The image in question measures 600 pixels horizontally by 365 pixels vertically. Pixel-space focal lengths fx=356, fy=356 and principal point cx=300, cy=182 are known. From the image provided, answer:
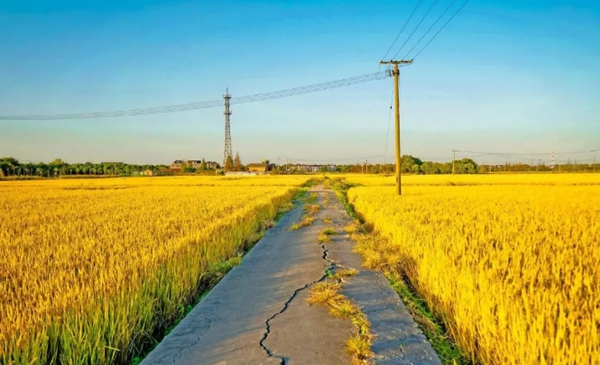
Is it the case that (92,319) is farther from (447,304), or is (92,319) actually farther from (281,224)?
(281,224)

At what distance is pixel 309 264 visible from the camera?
684 cm

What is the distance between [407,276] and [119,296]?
463cm

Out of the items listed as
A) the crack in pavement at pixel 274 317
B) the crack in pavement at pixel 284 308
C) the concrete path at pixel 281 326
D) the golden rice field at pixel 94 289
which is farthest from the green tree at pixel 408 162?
the crack in pavement at pixel 274 317

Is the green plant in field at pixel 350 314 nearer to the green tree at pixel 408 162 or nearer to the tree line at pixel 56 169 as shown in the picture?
the tree line at pixel 56 169

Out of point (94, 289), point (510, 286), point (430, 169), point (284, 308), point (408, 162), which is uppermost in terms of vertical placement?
point (408, 162)

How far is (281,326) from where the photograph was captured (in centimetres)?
391

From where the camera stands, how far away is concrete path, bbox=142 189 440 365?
3201 millimetres

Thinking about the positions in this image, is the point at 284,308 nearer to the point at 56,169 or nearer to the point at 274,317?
the point at 274,317

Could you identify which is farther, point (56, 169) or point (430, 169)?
point (430, 169)

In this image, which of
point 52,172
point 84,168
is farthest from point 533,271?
point 84,168

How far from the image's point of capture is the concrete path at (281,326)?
3201 mm

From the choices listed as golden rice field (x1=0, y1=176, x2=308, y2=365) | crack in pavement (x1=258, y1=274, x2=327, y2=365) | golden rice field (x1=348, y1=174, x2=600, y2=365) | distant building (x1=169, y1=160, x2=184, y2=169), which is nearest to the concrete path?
crack in pavement (x1=258, y1=274, x2=327, y2=365)

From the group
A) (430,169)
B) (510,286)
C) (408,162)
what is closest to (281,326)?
(510,286)

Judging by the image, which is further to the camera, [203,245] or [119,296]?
[203,245]
